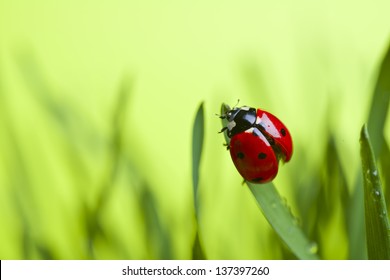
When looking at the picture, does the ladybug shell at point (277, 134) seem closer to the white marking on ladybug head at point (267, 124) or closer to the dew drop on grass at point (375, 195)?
the white marking on ladybug head at point (267, 124)

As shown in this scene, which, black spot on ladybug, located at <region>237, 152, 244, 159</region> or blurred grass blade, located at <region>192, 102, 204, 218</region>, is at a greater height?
blurred grass blade, located at <region>192, 102, 204, 218</region>

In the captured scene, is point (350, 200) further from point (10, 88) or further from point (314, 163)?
point (10, 88)

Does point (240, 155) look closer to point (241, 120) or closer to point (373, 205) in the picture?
point (241, 120)

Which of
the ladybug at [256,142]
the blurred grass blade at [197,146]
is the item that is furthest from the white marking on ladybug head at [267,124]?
the blurred grass blade at [197,146]

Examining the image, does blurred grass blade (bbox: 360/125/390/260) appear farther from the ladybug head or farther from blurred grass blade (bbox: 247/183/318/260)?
the ladybug head

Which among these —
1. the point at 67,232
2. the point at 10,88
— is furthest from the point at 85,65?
the point at 67,232

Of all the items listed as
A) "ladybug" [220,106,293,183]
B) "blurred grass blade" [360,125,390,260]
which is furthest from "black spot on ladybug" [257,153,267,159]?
"blurred grass blade" [360,125,390,260]
